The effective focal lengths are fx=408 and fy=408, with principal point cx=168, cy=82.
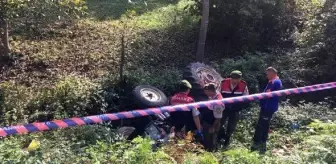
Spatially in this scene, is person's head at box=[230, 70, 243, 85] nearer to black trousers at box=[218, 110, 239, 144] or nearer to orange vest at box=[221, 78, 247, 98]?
orange vest at box=[221, 78, 247, 98]

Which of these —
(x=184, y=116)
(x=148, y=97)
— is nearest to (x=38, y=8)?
(x=148, y=97)

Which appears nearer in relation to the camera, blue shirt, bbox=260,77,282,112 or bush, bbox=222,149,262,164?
bush, bbox=222,149,262,164

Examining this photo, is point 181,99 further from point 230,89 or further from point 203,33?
point 203,33

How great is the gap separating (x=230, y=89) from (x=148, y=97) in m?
1.59

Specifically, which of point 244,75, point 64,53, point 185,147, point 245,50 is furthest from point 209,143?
point 245,50

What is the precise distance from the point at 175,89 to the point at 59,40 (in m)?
3.73

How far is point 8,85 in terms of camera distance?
7.52m

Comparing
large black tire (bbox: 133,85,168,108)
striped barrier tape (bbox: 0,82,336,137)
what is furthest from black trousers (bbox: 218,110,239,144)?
large black tire (bbox: 133,85,168,108)

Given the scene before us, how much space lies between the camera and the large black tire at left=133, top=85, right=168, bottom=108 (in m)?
7.47

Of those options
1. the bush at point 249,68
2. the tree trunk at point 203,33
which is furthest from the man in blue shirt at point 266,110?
the tree trunk at point 203,33

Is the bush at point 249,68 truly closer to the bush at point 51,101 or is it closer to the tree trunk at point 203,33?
the tree trunk at point 203,33

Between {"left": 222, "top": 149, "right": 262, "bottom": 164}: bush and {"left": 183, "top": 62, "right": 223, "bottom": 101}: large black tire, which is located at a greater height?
{"left": 183, "top": 62, "right": 223, "bottom": 101}: large black tire

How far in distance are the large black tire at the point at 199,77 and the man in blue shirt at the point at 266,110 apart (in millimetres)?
1059

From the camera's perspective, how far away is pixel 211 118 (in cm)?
705
